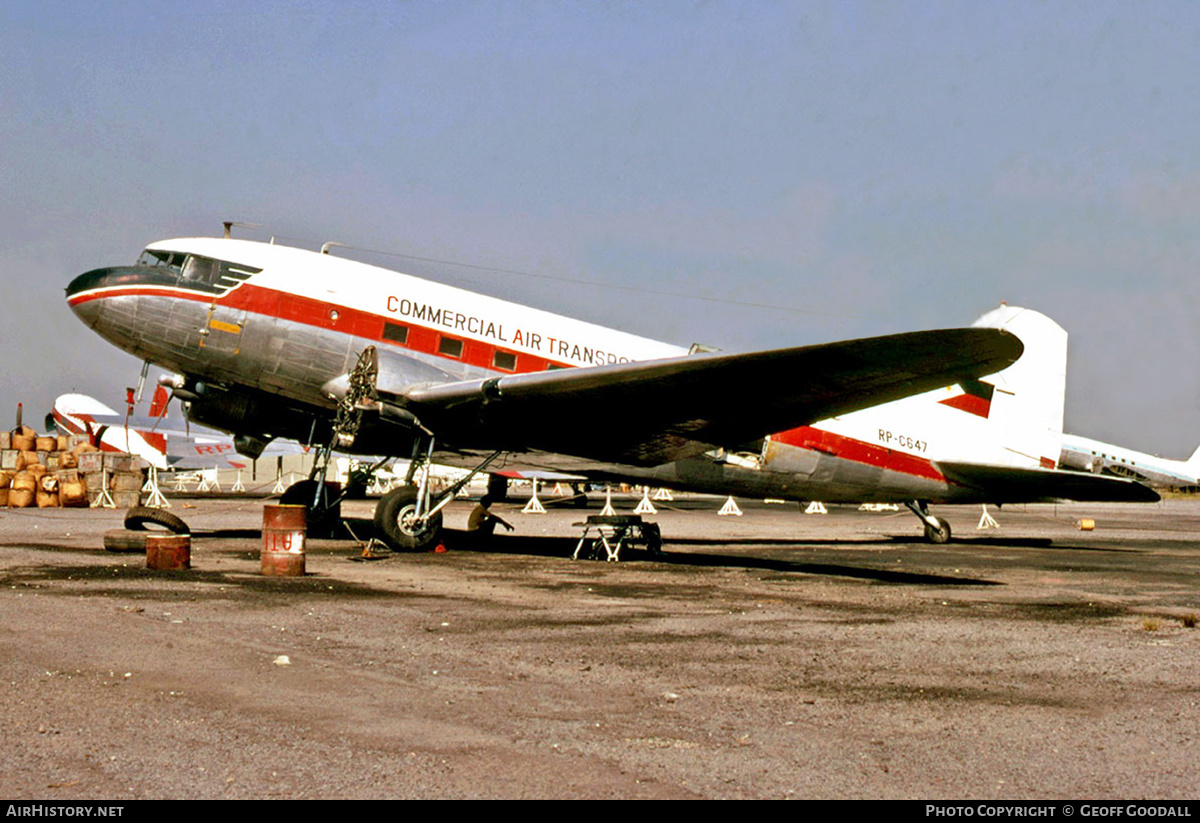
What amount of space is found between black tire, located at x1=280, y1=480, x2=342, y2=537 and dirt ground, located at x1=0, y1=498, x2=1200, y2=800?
5692 millimetres

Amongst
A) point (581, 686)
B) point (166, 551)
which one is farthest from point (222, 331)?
point (581, 686)

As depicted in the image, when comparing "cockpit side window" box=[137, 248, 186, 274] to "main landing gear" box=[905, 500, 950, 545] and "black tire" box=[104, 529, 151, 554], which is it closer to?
"black tire" box=[104, 529, 151, 554]

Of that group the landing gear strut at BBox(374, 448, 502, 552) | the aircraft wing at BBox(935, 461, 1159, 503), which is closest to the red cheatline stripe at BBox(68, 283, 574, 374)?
the landing gear strut at BBox(374, 448, 502, 552)

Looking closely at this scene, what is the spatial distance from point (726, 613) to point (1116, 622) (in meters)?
4.07

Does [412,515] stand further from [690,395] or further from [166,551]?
[690,395]

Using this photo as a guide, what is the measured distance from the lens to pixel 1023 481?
22.5 meters

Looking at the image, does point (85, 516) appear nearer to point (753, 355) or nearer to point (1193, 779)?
point (753, 355)

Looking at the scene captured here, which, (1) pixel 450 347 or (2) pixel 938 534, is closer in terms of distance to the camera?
(1) pixel 450 347

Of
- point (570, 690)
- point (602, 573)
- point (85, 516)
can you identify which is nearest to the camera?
point (570, 690)

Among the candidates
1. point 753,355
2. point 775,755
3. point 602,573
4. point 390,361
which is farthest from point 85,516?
point 775,755

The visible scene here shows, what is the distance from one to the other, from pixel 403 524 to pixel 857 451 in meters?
9.82

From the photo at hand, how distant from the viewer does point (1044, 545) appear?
2456cm

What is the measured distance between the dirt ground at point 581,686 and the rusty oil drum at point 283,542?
0.36 m

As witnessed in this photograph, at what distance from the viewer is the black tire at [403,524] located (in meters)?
16.8
